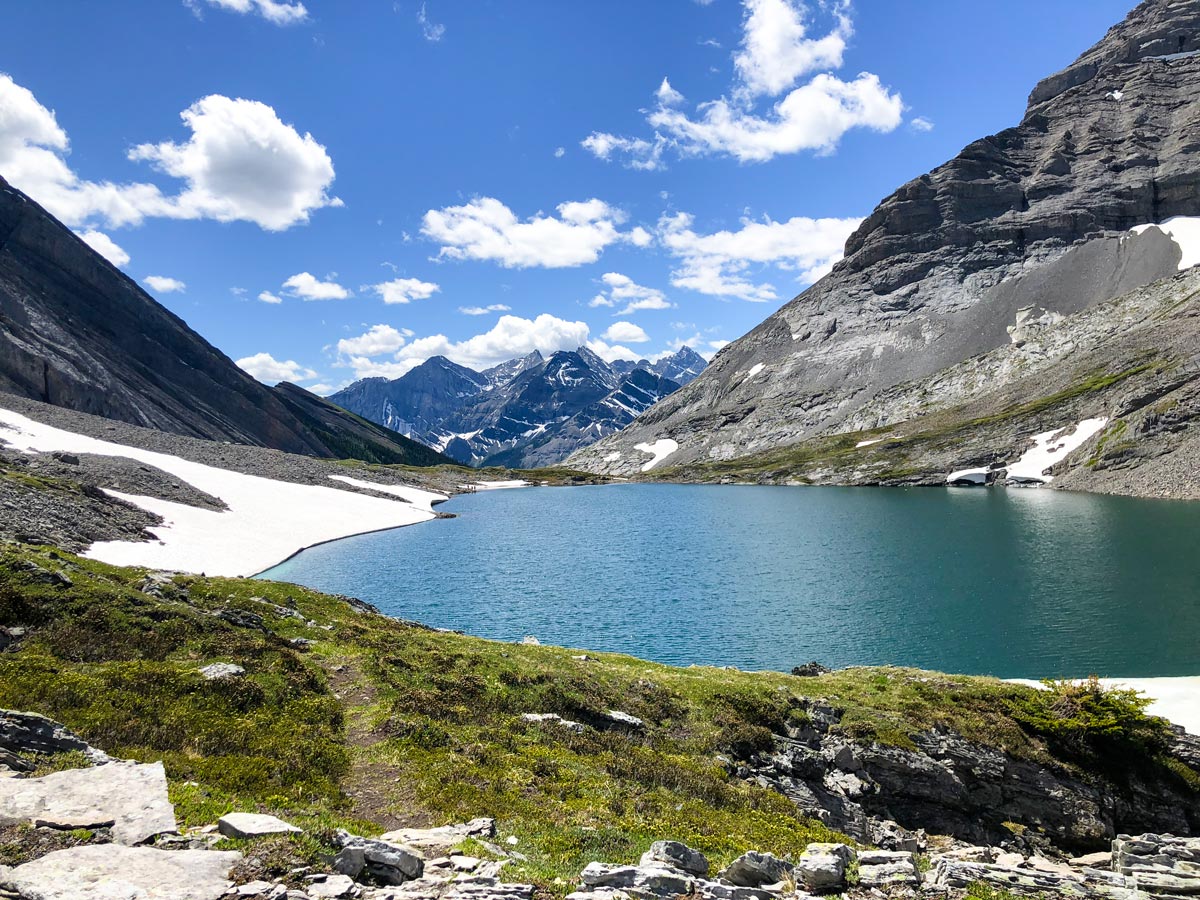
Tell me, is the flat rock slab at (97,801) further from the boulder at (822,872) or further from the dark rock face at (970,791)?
the dark rock face at (970,791)

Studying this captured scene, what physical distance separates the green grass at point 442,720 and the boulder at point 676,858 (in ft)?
4.71

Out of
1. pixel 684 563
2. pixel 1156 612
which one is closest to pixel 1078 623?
pixel 1156 612

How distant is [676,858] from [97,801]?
34.9ft

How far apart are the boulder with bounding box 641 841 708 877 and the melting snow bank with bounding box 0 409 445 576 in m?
52.6

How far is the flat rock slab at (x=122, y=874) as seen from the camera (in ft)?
25.4

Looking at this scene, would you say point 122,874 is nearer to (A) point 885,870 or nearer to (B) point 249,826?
(B) point 249,826

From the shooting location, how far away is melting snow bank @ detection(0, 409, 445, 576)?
58.6 metres

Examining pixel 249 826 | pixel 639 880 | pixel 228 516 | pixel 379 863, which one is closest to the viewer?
pixel 379 863

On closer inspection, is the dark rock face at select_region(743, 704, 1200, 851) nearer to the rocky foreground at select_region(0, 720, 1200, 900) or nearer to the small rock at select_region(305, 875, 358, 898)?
the rocky foreground at select_region(0, 720, 1200, 900)

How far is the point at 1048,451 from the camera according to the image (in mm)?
137375

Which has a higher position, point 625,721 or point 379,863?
point 379,863

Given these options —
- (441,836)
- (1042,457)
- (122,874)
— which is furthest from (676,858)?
(1042,457)

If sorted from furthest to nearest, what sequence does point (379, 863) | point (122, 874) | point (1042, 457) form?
point (1042, 457) < point (379, 863) < point (122, 874)

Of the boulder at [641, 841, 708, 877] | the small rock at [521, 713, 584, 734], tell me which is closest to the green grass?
the small rock at [521, 713, 584, 734]
